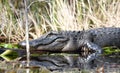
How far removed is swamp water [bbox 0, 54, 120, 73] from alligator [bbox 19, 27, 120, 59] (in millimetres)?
685

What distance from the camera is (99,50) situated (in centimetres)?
861

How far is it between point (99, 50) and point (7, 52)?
5.81ft

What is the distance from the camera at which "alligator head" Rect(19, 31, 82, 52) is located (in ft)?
28.8

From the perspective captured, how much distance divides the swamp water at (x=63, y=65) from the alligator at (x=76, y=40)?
68cm

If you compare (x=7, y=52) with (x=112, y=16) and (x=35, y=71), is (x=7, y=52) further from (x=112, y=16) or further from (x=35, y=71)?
(x=112, y=16)

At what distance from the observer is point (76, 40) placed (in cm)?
902

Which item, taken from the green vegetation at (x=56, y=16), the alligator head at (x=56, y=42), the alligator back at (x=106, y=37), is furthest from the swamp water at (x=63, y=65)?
the green vegetation at (x=56, y=16)

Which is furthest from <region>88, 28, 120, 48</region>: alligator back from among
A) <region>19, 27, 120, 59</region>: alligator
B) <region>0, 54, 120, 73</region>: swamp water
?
<region>0, 54, 120, 73</region>: swamp water

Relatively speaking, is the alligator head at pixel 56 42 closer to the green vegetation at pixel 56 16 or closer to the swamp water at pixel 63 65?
the swamp water at pixel 63 65

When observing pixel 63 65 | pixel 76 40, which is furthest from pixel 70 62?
pixel 76 40

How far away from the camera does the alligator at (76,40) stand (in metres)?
8.78

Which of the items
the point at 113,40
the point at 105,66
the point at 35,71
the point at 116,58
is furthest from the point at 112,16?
the point at 35,71

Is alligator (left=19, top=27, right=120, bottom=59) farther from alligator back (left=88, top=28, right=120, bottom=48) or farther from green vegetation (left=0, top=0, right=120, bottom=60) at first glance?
green vegetation (left=0, top=0, right=120, bottom=60)

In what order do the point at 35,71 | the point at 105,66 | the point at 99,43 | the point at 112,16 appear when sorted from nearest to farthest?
the point at 35,71, the point at 105,66, the point at 99,43, the point at 112,16
